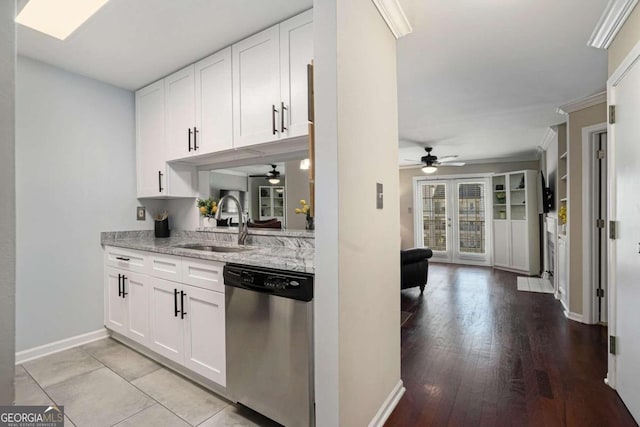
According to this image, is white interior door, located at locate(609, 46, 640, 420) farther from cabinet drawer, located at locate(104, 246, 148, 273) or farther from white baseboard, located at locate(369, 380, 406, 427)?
cabinet drawer, located at locate(104, 246, 148, 273)

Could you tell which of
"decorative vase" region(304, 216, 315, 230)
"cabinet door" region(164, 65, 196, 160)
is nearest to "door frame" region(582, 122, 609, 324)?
"decorative vase" region(304, 216, 315, 230)

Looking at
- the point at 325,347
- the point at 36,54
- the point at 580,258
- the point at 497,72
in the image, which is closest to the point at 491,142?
the point at 580,258

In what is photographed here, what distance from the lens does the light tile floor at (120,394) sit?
1.76 metres

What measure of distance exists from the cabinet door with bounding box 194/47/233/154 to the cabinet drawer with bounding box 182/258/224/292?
932mm

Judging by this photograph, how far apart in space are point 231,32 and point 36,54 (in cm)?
171

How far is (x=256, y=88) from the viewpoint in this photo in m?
2.18

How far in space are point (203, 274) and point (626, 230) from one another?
2.60m

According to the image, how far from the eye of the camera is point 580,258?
335 cm

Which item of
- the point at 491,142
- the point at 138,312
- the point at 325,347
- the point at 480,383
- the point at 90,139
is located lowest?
the point at 480,383

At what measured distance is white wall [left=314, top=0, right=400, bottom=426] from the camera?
1292mm

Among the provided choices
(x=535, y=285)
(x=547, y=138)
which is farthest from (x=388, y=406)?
(x=547, y=138)

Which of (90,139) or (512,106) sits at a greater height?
(512,106)

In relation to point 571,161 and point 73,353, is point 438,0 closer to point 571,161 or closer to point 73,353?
point 571,161

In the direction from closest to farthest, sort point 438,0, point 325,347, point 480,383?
point 325,347, point 438,0, point 480,383
